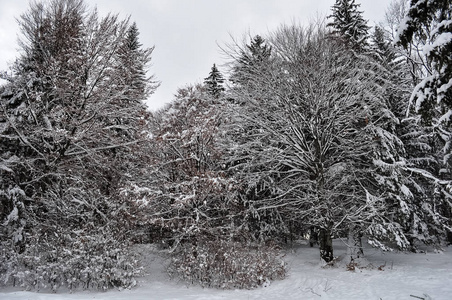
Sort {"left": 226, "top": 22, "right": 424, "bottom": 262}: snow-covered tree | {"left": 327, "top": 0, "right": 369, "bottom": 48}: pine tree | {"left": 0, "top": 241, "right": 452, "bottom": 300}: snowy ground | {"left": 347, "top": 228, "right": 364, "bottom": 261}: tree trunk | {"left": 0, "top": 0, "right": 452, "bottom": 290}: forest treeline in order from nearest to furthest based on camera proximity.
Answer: {"left": 0, "top": 241, "right": 452, "bottom": 300}: snowy ground
{"left": 0, "top": 0, "right": 452, "bottom": 290}: forest treeline
{"left": 226, "top": 22, "right": 424, "bottom": 262}: snow-covered tree
{"left": 347, "top": 228, "right": 364, "bottom": 261}: tree trunk
{"left": 327, "top": 0, "right": 369, "bottom": 48}: pine tree

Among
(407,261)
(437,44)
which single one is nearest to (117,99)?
(437,44)

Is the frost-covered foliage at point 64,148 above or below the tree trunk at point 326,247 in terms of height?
above

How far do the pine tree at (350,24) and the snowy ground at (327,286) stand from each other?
34.2 feet

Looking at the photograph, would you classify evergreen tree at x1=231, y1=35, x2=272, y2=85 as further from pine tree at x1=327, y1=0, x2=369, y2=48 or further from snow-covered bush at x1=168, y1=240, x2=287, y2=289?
snow-covered bush at x1=168, y1=240, x2=287, y2=289

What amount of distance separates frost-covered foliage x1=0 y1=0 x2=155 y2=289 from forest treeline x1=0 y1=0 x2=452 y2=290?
0.21 feet

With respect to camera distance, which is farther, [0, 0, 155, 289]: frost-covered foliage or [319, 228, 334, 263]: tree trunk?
[319, 228, 334, 263]: tree trunk

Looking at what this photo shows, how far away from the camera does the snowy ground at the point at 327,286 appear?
25.5 ft

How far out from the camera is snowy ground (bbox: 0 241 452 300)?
777 cm

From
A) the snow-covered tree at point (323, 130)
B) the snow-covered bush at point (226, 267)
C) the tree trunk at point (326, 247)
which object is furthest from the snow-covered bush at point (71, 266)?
the tree trunk at point (326, 247)

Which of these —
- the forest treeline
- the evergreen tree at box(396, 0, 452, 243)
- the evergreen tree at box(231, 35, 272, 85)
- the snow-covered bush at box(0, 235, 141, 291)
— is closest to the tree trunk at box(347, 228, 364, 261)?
the forest treeline

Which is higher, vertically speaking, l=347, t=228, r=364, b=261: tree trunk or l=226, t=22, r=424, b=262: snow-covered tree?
l=226, t=22, r=424, b=262: snow-covered tree

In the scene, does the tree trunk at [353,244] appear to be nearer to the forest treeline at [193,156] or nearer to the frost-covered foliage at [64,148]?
the forest treeline at [193,156]

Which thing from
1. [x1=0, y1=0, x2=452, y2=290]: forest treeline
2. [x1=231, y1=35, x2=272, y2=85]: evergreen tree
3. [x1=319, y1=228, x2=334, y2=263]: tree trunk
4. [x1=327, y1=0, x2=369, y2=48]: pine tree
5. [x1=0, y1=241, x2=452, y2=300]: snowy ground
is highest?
[x1=327, y1=0, x2=369, y2=48]: pine tree

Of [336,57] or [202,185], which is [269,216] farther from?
[336,57]
